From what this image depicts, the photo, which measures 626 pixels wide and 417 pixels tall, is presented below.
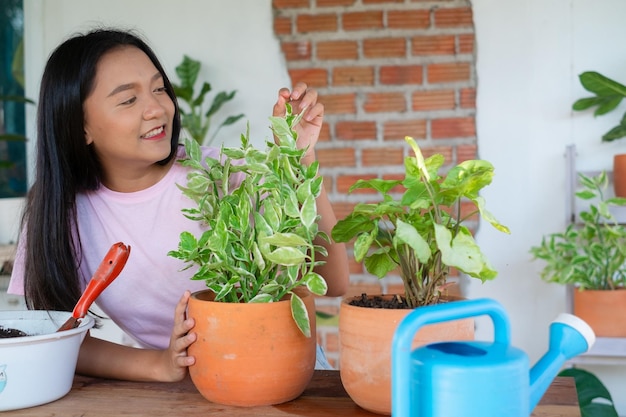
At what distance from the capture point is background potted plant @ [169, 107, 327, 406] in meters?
0.80

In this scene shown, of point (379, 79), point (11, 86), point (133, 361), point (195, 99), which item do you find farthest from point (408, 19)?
point (133, 361)

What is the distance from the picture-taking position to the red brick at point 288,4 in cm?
247

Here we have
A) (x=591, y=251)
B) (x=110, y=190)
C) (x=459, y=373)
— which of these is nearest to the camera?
Answer: (x=459, y=373)

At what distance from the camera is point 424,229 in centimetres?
75

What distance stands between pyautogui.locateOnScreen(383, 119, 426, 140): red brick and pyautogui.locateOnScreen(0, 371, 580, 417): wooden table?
5.13ft

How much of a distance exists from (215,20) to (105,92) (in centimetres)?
146

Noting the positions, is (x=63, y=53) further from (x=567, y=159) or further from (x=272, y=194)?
(x=567, y=159)

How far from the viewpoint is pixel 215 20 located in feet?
8.46

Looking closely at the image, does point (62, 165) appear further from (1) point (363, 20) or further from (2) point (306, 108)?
(1) point (363, 20)

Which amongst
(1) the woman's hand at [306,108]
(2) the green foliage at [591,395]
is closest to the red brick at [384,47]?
(2) the green foliage at [591,395]

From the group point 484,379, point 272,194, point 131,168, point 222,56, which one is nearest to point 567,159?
point 222,56

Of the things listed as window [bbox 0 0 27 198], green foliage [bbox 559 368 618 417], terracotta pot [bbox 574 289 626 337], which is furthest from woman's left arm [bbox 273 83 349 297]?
window [bbox 0 0 27 198]

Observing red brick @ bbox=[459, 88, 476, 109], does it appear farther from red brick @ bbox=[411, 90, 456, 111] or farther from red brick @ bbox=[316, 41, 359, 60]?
red brick @ bbox=[316, 41, 359, 60]

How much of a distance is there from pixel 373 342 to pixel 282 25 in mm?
1953
